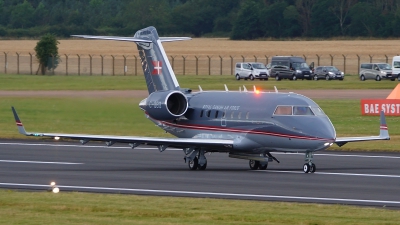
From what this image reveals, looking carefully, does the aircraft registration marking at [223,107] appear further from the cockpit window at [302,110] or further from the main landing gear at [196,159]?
the cockpit window at [302,110]

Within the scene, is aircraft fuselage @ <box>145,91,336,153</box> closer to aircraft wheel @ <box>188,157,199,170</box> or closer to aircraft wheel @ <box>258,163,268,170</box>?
aircraft wheel @ <box>258,163,268,170</box>

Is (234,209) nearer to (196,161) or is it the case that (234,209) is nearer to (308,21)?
(196,161)

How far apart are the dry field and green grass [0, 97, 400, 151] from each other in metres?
45.0

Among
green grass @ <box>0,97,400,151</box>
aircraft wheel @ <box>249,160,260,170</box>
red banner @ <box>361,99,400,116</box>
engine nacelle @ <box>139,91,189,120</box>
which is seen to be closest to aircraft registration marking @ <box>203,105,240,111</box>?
engine nacelle @ <box>139,91,189,120</box>

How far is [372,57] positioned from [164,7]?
126 feet

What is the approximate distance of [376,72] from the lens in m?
87.2

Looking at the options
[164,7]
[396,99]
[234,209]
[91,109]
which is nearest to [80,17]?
[164,7]

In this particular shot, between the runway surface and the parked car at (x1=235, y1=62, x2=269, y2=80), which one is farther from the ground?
the parked car at (x1=235, y1=62, x2=269, y2=80)

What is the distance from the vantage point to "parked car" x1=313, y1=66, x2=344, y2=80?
291ft

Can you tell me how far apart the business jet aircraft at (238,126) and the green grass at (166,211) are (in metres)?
6.80

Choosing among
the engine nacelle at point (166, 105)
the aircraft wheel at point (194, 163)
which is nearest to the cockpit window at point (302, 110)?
the aircraft wheel at point (194, 163)

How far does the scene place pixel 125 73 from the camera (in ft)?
324

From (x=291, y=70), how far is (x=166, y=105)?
2337 inches

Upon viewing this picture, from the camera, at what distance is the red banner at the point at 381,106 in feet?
166
